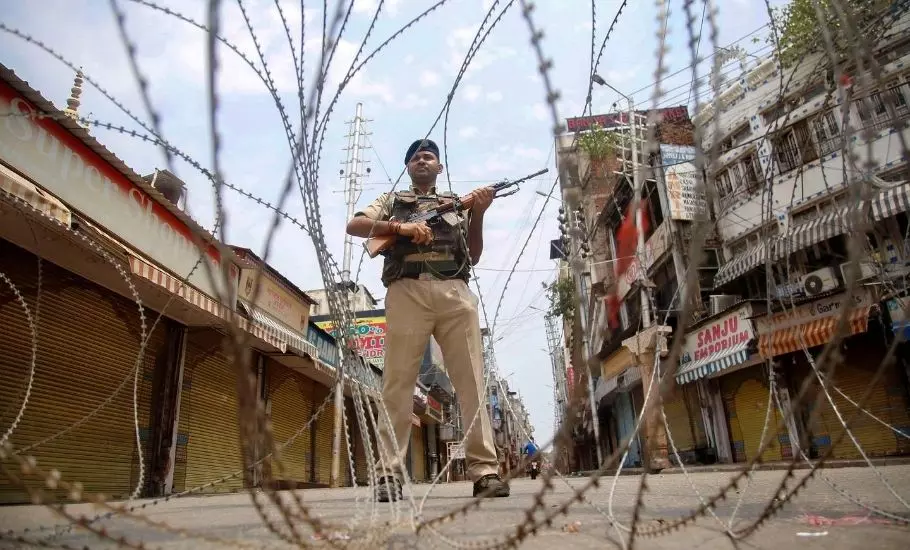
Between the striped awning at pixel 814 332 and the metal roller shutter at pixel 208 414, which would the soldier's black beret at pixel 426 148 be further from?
the striped awning at pixel 814 332

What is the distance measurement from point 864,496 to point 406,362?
2.10 m

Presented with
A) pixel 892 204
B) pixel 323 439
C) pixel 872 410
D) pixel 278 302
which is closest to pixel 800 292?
pixel 892 204

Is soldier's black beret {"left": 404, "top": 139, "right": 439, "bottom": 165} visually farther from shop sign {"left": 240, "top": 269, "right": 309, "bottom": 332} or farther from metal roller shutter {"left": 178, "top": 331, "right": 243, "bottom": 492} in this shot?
shop sign {"left": 240, "top": 269, "right": 309, "bottom": 332}

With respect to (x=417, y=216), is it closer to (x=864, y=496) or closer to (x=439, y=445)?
(x=864, y=496)

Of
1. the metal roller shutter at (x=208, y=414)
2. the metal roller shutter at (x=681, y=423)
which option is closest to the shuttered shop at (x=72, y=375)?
the metal roller shutter at (x=208, y=414)

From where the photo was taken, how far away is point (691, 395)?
17016mm

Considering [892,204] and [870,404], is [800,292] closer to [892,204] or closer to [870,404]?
[892,204]

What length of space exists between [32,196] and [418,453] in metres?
18.0

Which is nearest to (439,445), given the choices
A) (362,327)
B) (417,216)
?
(362,327)

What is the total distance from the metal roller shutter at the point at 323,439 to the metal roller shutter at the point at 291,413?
1.39 feet

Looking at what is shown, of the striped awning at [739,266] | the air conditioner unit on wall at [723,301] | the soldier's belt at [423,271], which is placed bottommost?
the soldier's belt at [423,271]

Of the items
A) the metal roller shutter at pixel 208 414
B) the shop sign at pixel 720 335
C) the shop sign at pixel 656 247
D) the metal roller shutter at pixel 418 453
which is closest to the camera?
the metal roller shutter at pixel 208 414

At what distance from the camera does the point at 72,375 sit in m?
5.67

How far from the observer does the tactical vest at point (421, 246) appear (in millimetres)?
3284
